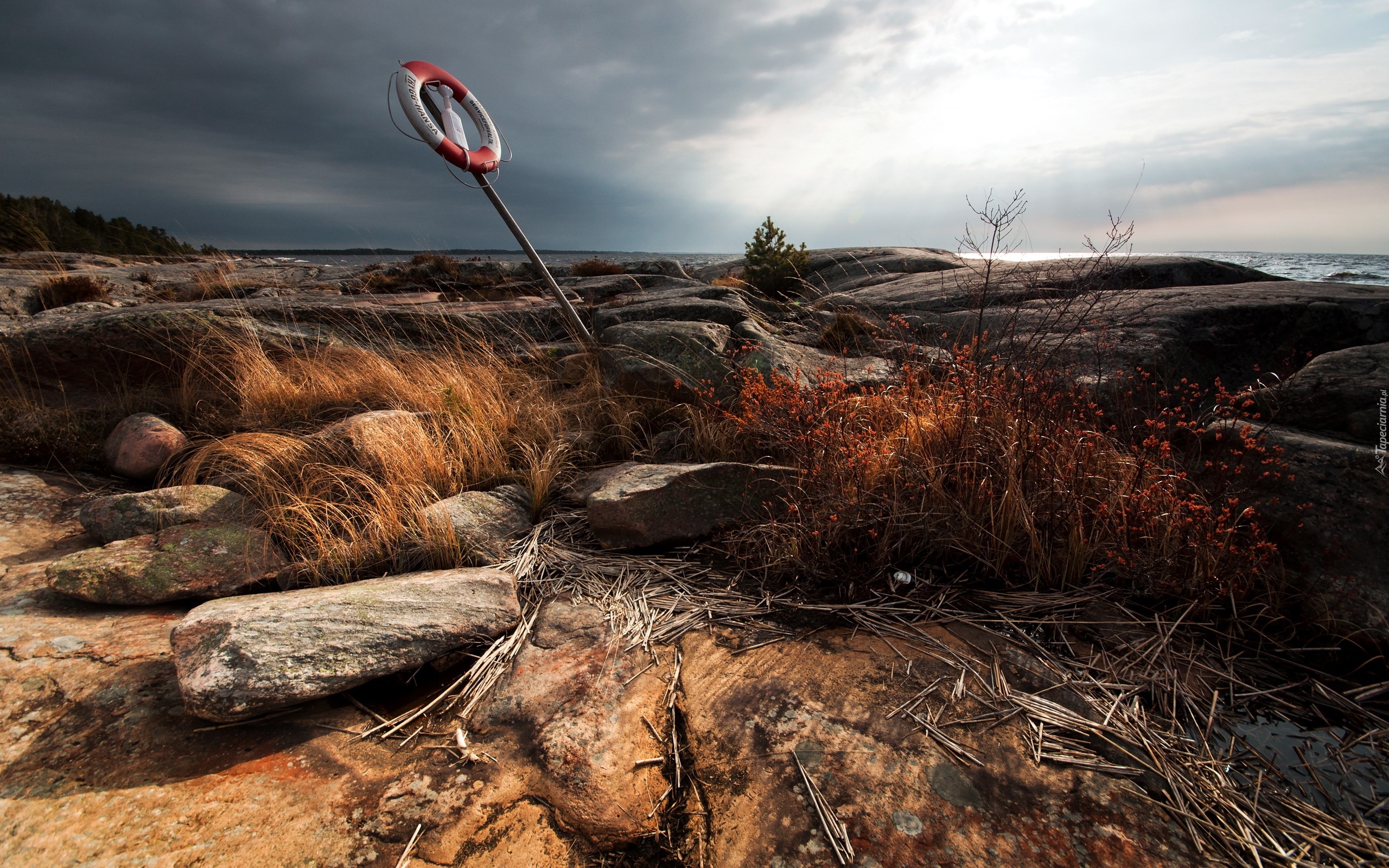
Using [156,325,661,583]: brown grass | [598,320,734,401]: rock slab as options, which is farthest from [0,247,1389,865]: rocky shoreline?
[598,320,734,401]: rock slab

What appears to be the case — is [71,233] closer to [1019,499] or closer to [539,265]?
[539,265]

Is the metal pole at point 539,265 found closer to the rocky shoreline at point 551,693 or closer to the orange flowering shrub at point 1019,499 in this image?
the rocky shoreline at point 551,693

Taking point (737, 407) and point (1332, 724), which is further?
point (737, 407)

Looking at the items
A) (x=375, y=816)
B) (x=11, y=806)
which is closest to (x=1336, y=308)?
(x=375, y=816)

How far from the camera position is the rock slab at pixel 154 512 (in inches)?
111

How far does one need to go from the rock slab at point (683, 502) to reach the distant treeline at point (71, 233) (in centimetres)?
2092

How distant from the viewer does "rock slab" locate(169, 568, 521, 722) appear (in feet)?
5.74

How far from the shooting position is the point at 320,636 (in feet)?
6.43

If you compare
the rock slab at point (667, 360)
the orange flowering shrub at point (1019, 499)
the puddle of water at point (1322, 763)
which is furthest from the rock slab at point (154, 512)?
the puddle of water at point (1322, 763)

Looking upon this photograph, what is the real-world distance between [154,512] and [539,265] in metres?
3.18

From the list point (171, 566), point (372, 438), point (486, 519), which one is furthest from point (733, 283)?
point (171, 566)

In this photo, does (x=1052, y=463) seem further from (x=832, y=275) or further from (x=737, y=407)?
(x=832, y=275)

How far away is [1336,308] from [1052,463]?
3.58 meters

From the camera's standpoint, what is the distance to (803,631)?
2254mm
